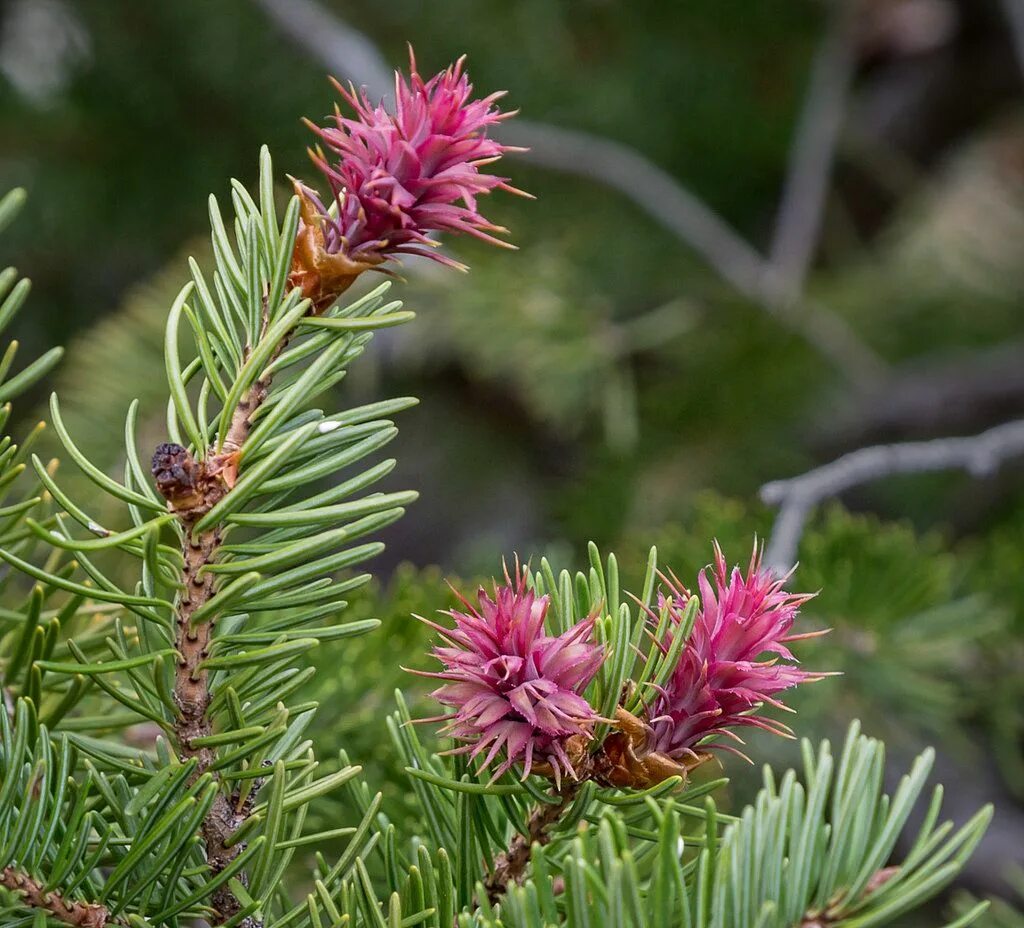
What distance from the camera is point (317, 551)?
8.5 inches

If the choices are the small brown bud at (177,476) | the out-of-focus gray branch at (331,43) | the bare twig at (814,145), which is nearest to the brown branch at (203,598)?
the small brown bud at (177,476)

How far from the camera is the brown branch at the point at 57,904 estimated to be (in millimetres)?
220

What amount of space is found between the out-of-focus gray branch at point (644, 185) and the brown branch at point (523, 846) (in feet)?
2.22

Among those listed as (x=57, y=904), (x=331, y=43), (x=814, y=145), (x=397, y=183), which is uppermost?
(x=814, y=145)

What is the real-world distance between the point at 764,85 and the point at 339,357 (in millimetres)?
1146

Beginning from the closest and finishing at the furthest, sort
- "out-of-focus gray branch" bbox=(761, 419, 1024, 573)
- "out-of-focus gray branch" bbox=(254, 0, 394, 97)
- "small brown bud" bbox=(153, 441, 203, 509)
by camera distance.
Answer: "small brown bud" bbox=(153, 441, 203, 509)
"out-of-focus gray branch" bbox=(761, 419, 1024, 573)
"out-of-focus gray branch" bbox=(254, 0, 394, 97)

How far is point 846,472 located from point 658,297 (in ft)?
1.51

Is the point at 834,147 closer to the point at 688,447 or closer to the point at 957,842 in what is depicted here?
the point at 688,447

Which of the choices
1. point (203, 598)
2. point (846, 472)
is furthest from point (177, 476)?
point (846, 472)

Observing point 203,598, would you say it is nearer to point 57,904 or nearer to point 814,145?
point 57,904

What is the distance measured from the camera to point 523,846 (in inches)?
9.8

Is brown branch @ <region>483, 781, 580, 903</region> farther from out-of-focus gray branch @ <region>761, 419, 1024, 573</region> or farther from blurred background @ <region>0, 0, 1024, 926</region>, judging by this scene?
out-of-focus gray branch @ <region>761, 419, 1024, 573</region>

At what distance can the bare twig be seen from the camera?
44.6 inches

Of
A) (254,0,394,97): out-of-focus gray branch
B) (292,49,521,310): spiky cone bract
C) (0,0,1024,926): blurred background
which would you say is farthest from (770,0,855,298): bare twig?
(292,49,521,310): spiky cone bract
